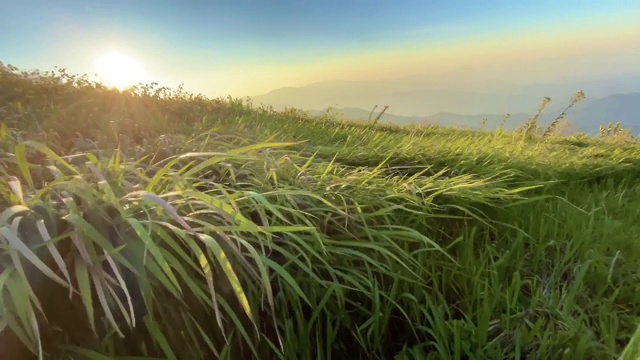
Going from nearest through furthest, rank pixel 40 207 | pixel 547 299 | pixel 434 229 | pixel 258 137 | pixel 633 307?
1. pixel 40 207
2. pixel 547 299
3. pixel 633 307
4. pixel 434 229
5. pixel 258 137

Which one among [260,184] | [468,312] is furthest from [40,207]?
[468,312]

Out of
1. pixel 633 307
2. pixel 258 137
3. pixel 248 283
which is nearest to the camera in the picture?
pixel 248 283

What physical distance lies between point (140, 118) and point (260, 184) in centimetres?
215

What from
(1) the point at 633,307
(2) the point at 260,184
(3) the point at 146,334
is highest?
(2) the point at 260,184

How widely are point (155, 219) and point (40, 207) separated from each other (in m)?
0.28

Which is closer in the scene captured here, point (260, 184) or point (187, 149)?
point (260, 184)

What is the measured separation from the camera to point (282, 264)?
169cm

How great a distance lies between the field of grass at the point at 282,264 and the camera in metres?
1.27

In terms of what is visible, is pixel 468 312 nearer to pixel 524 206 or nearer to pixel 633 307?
pixel 633 307

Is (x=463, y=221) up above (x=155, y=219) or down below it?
below

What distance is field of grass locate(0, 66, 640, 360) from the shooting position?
1273 millimetres

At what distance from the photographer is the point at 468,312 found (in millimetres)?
1794

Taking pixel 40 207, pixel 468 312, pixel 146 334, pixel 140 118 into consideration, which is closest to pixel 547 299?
pixel 468 312

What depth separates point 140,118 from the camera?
3900mm
